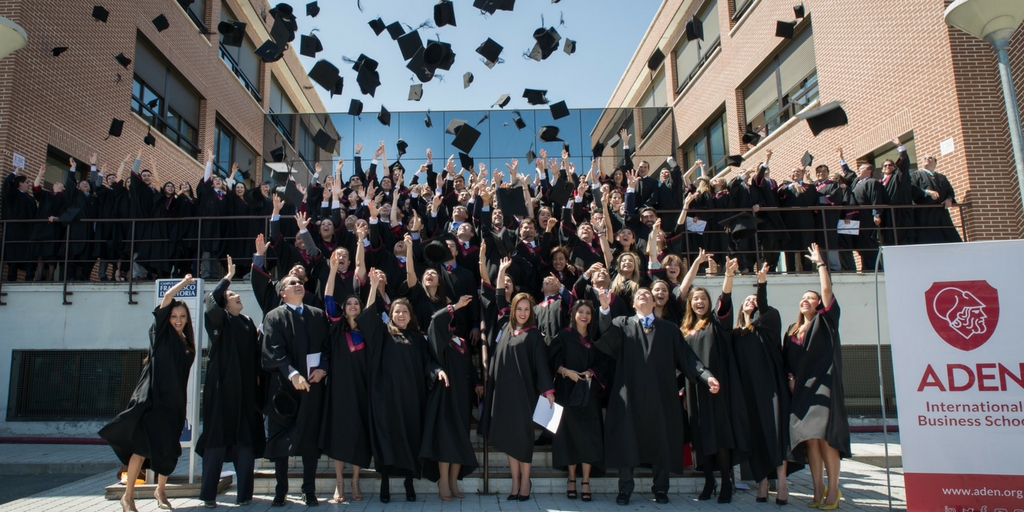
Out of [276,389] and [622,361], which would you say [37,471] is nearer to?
[276,389]

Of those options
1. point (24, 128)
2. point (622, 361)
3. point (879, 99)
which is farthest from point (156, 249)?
point (879, 99)

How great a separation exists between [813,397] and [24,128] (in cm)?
1192

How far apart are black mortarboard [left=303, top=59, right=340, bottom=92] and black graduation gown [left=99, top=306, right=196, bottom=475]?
570 cm

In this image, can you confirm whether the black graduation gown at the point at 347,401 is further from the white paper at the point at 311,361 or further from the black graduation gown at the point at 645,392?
the black graduation gown at the point at 645,392

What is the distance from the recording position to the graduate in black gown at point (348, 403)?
5375mm

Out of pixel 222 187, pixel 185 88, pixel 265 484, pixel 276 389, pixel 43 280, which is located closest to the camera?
pixel 276 389

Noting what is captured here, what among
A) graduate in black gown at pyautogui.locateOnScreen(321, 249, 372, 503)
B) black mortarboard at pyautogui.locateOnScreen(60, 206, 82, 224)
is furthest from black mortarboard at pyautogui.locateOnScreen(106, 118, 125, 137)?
graduate in black gown at pyautogui.locateOnScreen(321, 249, 372, 503)

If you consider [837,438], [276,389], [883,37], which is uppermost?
[883,37]

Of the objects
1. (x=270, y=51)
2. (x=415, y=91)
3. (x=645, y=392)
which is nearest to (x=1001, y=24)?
(x=645, y=392)

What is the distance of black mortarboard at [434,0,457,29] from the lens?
9.99 metres

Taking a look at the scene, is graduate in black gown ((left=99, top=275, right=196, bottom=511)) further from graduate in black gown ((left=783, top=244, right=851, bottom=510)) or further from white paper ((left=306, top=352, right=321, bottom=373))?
graduate in black gown ((left=783, top=244, right=851, bottom=510))

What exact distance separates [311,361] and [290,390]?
29cm

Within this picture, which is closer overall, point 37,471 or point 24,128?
point 37,471

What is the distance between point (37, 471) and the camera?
281 inches
